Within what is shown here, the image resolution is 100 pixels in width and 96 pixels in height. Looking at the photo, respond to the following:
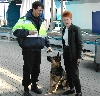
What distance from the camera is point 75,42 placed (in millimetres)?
4141

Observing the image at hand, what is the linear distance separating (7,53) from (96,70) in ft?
12.9

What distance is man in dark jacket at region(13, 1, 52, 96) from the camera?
13.9 ft

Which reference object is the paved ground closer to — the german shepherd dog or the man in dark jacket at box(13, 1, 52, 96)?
the german shepherd dog

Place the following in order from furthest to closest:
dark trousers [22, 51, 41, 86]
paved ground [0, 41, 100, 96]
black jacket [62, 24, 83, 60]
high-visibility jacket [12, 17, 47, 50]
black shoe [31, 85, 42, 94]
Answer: paved ground [0, 41, 100, 96]
black shoe [31, 85, 42, 94]
dark trousers [22, 51, 41, 86]
high-visibility jacket [12, 17, 47, 50]
black jacket [62, 24, 83, 60]

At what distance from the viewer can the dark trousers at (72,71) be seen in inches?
167

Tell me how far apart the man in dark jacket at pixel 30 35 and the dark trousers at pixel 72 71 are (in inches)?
19.3

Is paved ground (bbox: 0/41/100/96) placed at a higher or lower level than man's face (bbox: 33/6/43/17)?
lower

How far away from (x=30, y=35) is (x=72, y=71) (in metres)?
0.92

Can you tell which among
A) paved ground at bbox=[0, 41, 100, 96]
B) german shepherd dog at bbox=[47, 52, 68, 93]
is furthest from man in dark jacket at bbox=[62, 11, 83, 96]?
paved ground at bbox=[0, 41, 100, 96]

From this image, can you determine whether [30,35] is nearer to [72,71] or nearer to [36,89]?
[72,71]

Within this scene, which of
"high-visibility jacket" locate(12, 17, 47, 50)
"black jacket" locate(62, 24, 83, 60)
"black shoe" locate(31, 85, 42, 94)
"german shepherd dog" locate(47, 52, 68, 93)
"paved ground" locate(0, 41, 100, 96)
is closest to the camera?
"black jacket" locate(62, 24, 83, 60)

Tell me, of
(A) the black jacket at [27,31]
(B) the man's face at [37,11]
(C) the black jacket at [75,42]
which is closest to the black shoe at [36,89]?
(A) the black jacket at [27,31]

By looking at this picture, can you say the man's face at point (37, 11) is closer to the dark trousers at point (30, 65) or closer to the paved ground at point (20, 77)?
the dark trousers at point (30, 65)

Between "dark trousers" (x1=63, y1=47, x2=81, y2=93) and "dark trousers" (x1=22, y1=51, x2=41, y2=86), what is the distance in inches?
20.1
